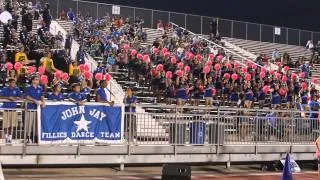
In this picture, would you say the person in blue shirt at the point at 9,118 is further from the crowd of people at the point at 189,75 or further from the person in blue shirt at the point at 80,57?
the person in blue shirt at the point at 80,57

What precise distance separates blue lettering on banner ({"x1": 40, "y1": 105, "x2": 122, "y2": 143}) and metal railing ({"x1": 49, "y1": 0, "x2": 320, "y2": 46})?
20.1 metres

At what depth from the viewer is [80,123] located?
14898 mm

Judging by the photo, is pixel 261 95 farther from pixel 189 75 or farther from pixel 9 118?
pixel 9 118

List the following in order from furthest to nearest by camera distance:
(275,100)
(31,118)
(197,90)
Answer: (275,100), (197,90), (31,118)

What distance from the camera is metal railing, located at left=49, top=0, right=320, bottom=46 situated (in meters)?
36.5

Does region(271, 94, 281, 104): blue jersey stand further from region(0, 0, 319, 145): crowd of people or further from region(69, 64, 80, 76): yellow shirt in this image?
region(69, 64, 80, 76): yellow shirt

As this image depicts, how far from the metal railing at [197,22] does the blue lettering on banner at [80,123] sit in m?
20.1

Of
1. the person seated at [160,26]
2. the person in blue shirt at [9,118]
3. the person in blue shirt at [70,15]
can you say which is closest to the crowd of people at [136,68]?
the person in blue shirt at [70,15]

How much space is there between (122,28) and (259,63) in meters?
7.67

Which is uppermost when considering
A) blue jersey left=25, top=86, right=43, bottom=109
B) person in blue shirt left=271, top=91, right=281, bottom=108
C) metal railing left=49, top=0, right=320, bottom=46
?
metal railing left=49, top=0, right=320, bottom=46

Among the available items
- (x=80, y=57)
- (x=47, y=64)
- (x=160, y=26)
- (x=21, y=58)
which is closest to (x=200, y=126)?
(x=47, y=64)

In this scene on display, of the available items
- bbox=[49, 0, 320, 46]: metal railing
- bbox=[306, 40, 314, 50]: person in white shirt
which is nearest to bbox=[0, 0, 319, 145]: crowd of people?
bbox=[49, 0, 320, 46]: metal railing

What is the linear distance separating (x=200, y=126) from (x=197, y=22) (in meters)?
25.3

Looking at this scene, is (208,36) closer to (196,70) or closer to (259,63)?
(259,63)
